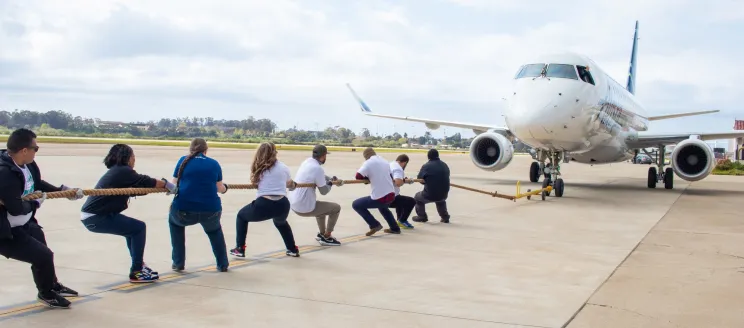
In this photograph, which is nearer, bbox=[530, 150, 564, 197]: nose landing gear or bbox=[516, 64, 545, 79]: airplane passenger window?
bbox=[516, 64, 545, 79]: airplane passenger window

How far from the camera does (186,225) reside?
285 inches

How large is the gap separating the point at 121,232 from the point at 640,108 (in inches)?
989

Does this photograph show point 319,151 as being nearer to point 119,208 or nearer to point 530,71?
point 119,208

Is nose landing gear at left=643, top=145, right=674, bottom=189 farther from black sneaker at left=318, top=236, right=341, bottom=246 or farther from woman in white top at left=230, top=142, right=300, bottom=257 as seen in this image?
woman in white top at left=230, top=142, right=300, bottom=257

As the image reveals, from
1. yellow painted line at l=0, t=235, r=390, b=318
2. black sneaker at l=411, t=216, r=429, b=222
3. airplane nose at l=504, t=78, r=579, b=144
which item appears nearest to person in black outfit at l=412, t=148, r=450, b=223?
black sneaker at l=411, t=216, r=429, b=222

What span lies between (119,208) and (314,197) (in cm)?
319

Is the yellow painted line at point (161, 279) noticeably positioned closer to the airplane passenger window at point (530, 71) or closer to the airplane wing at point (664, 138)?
the airplane passenger window at point (530, 71)

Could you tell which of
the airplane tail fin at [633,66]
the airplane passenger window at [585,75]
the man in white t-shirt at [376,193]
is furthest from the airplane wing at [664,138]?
the man in white t-shirt at [376,193]

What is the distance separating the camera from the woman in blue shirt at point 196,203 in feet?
23.4

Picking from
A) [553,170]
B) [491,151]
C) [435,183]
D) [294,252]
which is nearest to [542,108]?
[553,170]

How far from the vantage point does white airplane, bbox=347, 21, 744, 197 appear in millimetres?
16594

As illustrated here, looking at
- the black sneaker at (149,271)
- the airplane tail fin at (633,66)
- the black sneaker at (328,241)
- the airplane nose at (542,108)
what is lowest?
the black sneaker at (328,241)

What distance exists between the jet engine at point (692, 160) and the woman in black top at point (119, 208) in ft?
58.4

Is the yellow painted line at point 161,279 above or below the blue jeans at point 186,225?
below
